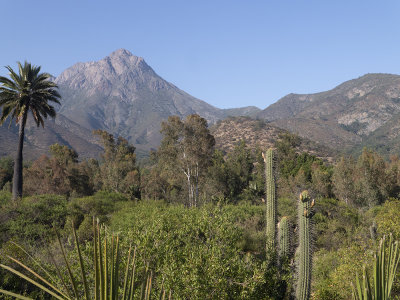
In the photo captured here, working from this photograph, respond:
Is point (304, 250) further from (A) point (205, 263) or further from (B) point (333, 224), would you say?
(B) point (333, 224)

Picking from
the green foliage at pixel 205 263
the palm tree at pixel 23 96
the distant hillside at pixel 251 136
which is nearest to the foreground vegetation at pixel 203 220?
the green foliage at pixel 205 263

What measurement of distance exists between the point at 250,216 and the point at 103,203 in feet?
38.3

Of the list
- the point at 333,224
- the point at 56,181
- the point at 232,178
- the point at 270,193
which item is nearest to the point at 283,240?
the point at 270,193

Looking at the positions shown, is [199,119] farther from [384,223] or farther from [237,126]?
[237,126]

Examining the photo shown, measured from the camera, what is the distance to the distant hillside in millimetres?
88194

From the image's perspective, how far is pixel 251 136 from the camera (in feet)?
322

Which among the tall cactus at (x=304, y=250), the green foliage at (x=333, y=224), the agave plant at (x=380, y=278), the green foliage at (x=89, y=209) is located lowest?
the green foliage at (x=333, y=224)

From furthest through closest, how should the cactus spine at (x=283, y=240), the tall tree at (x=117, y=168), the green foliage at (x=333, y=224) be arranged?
the tall tree at (x=117, y=168), the green foliage at (x=333, y=224), the cactus spine at (x=283, y=240)

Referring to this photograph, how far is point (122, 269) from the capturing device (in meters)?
7.79

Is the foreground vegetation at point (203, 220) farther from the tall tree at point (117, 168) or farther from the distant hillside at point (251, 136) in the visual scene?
the distant hillside at point (251, 136)

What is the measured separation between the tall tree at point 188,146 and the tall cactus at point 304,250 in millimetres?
21489

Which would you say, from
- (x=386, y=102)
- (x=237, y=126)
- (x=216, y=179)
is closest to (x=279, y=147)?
(x=216, y=179)

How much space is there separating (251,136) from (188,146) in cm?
6825

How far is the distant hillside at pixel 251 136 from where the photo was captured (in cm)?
8819
